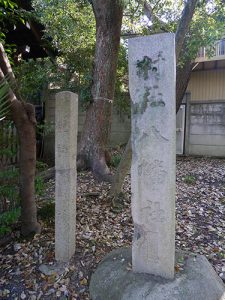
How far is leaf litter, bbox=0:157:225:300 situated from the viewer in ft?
7.61

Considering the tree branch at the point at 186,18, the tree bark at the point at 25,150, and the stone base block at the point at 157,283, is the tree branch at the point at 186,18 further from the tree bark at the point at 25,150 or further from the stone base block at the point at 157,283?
the stone base block at the point at 157,283

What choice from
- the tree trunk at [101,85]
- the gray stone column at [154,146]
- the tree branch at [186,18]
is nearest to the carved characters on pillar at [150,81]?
the gray stone column at [154,146]

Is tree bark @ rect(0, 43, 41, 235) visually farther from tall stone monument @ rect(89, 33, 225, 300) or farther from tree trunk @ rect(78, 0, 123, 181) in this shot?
tree trunk @ rect(78, 0, 123, 181)

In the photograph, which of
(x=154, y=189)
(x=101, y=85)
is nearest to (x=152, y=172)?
(x=154, y=189)

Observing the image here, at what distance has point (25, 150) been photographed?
107 inches

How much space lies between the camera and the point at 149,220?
208 cm

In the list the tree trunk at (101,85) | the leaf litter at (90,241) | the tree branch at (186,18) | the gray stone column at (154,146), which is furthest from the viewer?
the tree trunk at (101,85)

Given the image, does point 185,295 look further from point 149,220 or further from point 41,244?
point 41,244

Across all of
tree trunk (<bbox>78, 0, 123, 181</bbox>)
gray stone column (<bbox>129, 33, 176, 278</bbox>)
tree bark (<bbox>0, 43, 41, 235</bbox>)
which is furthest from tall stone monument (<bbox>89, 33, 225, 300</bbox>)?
tree trunk (<bbox>78, 0, 123, 181</bbox>)

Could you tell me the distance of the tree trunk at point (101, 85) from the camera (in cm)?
496

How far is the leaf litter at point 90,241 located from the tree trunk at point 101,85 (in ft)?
1.77

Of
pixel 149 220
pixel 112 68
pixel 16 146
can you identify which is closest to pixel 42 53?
pixel 112 68

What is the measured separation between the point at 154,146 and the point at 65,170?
0.79 m

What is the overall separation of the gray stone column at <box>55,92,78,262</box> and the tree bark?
18.2 inches
